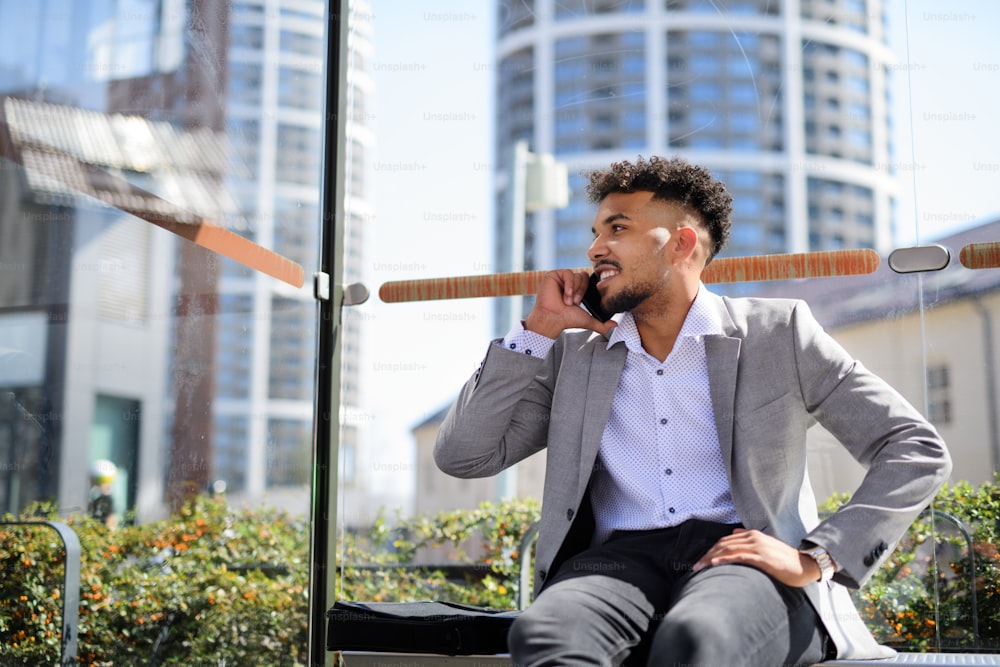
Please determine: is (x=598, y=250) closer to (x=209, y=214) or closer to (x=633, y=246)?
(x=633, y=246)

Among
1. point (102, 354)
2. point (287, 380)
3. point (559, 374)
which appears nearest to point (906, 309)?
point (559, 374)

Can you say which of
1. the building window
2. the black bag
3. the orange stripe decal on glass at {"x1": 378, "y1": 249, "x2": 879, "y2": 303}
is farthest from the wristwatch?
the building window

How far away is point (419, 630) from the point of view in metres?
2.24

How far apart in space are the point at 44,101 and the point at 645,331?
2077mm

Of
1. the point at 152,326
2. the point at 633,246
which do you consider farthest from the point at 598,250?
the point at 152,326

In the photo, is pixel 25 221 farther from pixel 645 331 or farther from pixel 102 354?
pixel 645 331

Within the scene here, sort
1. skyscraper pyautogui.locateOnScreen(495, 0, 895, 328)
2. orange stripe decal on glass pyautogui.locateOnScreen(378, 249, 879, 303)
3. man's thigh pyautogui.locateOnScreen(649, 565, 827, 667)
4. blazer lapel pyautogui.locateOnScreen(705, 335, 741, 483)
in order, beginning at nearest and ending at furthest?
man's thigh pyautogui.locateOnScreen(649, 565, 827, 667)
blazer lapel pyautogui.locateOnScreen(705, 335, 741, 483)
orange stripe decal on glass pyautogui.locateOnScreen(378, 249, 879, 303)
skyscraper pyautogui.locateOnScreen(495, 0, 895, 328)

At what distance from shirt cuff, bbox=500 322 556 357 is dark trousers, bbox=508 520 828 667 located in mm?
485

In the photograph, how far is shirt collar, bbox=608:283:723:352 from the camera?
2.34 meters

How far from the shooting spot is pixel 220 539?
12.0ft

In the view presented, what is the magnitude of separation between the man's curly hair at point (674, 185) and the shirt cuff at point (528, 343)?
1.37 feet

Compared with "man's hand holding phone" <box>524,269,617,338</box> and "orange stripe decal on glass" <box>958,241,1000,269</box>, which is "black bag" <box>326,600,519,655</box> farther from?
"orange stripe decal on glass" <box>958,241,1000,269</box>

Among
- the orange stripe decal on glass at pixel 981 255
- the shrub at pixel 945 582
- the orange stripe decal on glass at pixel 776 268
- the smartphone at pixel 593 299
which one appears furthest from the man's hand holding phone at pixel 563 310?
the shrub at pixel 945 582

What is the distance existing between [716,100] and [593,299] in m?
1.57
